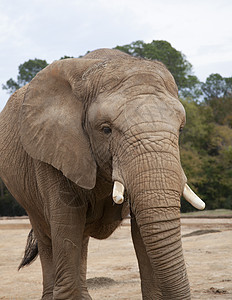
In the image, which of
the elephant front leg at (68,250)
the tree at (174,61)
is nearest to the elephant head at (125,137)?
the elephant front leg at (68,250)

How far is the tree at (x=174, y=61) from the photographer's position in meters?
47.6

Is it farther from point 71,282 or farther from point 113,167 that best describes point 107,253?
point 113,167

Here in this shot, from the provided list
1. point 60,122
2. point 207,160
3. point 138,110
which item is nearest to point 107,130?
point 138,110

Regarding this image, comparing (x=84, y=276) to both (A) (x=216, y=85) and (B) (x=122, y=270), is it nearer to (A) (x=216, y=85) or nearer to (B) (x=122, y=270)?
(B) (x=122, y=270)

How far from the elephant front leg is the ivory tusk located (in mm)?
1017

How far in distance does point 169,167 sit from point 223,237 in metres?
9.33

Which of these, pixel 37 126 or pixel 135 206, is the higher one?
pixel 37 126

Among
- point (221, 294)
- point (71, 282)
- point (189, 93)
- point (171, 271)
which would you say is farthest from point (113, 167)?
point (189, 93)

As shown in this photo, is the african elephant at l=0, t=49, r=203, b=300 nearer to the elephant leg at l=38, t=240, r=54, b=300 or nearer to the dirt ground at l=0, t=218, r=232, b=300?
the elephant leg at l=38, t=240, r=54, b=300

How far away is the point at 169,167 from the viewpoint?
399 centimetres

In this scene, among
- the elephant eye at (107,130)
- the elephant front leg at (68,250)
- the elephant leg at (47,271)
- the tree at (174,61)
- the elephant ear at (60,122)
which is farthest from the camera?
the tree at (174,61)

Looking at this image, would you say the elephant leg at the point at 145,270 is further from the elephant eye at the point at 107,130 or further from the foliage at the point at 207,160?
the foliage at the point at 207,160

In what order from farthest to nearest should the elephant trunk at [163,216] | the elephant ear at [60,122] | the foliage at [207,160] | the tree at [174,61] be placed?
the tree at [174,61] → the foliage at [207,160] → the elephant ear at [60,122] → the elephant trunk at [163,216]

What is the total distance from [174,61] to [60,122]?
45.6 meters
